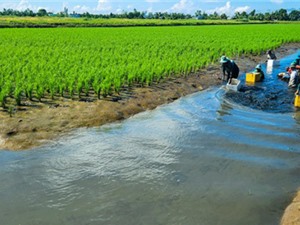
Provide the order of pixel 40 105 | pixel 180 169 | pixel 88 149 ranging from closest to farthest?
pixel 180 169 < pixel 88 149 < pixel 40 105

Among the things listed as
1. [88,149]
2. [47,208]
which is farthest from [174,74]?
[47,208]

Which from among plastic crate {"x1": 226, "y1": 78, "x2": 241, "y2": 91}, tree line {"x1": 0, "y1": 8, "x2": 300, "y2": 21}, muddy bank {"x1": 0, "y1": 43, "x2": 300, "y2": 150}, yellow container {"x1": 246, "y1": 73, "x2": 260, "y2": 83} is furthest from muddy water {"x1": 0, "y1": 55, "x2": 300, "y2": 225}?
tree line {"x1": 0, "y1": 8, "x2": 300, "y2": 21}

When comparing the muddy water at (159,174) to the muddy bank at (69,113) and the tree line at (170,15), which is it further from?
the tree line at (170,15)

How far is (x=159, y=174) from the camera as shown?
5113mm

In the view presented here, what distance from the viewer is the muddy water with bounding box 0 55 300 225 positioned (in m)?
4.12

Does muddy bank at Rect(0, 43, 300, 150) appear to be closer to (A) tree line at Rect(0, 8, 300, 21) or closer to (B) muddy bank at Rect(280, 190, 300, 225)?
(B) muddy bank at Rect(280, 190, 300, 225)

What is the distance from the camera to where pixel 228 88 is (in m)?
10.4

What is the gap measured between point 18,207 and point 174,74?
844cm

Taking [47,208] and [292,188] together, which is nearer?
[47,208]

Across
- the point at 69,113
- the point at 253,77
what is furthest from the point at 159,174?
the point at 253,77

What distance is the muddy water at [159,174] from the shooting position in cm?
412

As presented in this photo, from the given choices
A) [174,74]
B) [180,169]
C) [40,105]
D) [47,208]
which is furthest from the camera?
[174,74]

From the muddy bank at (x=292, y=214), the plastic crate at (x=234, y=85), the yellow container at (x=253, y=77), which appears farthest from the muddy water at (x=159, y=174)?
the yellow container at (x=253, y=77)

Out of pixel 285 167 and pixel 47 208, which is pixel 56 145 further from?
pixel 285 167
